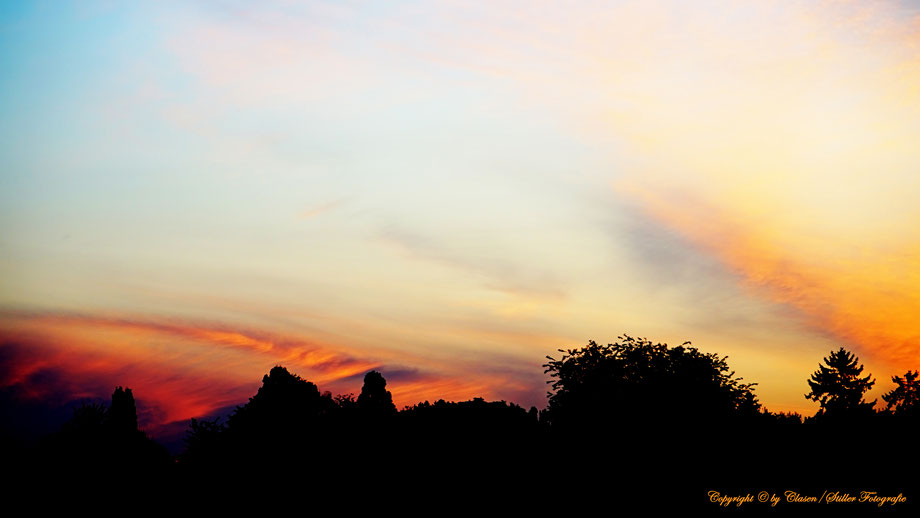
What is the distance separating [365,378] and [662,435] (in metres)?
Answer: 41.8

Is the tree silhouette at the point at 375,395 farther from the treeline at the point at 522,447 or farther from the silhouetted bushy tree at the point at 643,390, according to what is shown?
the silhouetted bushy tree at the point at 643,390

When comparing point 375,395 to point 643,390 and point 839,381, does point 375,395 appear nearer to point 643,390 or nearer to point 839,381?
point 643,390

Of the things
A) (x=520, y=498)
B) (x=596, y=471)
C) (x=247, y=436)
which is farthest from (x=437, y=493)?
(x=247, y=436)

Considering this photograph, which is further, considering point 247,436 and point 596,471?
point 247,436

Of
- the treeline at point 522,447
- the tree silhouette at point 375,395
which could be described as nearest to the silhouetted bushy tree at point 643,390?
the treeline at point 522,447

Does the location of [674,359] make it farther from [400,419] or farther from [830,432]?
[830,432]

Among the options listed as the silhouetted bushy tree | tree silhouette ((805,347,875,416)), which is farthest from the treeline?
tree silhouette ((805,347,875,416))

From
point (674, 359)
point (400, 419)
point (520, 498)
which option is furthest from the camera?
point (674, 359)

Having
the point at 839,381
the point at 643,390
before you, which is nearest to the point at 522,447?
the point at 643,390

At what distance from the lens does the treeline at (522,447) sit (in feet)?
133

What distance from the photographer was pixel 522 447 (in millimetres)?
52406

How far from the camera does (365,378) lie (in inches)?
3329

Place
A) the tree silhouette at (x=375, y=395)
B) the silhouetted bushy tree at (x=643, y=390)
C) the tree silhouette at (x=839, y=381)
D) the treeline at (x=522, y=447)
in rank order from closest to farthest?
the treeline at (x=522, y=447)
the silhouetted bushy tree at (x=643, y=390)
the tree silhouette at (x=375, y=395)
the tree silhouette at (x=839, y=381)

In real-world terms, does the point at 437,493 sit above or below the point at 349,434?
below
